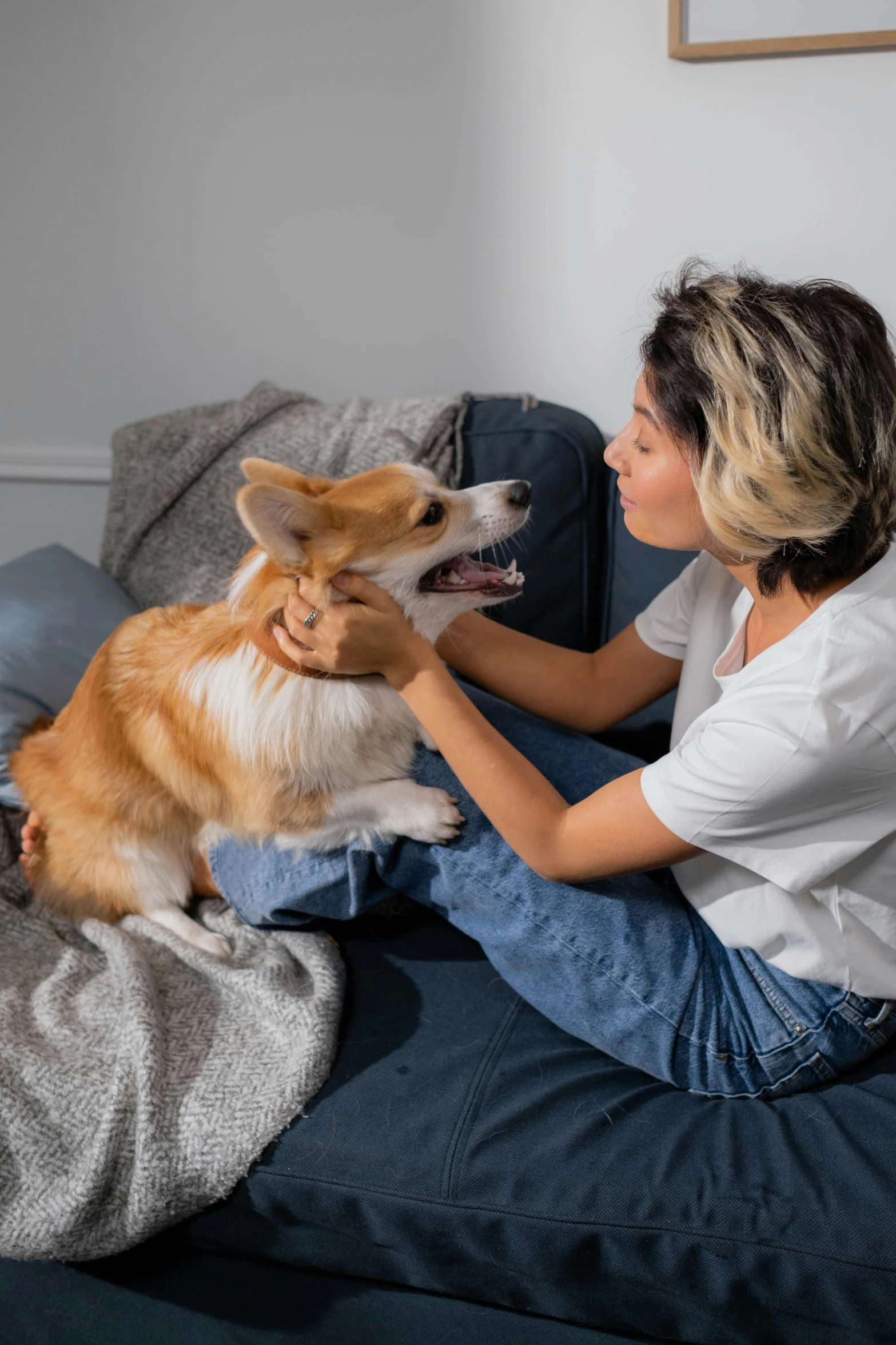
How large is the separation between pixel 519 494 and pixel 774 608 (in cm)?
41

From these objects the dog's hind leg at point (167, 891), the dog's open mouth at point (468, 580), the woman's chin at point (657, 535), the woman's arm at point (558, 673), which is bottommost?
the dog's hind leg at point (167, 891)

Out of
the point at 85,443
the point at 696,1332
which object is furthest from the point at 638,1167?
the point at 85,443

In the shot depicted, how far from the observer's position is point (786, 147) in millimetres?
1770

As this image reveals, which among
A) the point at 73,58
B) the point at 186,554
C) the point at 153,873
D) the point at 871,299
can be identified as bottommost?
the point at 153,873

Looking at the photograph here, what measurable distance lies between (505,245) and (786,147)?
1.90 ft

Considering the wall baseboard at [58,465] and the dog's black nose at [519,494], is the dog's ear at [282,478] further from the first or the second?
the wall baseboard at [58,465]

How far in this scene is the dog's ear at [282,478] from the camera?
1.19 meters

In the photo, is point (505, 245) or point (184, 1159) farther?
point (505, 245)

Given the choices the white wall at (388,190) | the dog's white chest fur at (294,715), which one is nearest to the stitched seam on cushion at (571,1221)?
the dog's white chest fur at (294,715)

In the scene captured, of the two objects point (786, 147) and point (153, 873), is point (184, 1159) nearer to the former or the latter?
point (153, 873)

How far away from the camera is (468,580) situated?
135 cm

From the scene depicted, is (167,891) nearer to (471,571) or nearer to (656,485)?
(471,571)

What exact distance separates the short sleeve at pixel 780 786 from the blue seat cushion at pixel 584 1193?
338 mm

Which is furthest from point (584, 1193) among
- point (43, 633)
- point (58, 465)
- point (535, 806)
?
point (58, 465)
